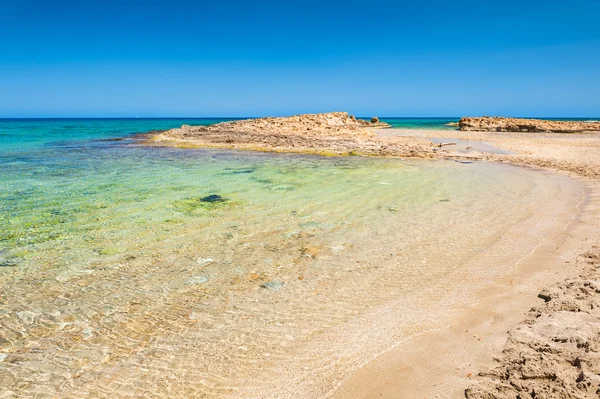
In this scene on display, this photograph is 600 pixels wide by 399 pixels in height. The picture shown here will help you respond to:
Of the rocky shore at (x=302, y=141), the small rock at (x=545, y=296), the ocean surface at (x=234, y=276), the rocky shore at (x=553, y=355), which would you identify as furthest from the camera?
the rocky shore at (x=302, y=141)

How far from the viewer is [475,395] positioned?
9.64 ft

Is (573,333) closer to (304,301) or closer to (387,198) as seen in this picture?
(304,301)

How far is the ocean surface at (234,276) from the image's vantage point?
3.44 m

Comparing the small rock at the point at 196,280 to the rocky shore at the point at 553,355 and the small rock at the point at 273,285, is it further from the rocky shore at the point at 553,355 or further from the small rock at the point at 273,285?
the rocky shore at the point at 553,355

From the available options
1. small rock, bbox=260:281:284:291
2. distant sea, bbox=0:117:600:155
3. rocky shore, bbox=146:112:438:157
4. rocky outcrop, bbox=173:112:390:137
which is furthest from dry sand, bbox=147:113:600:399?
distant sea, bbox=0:117:600:155

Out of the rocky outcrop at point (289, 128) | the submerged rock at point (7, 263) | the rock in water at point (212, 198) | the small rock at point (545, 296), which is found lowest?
the small rock at point (545, 296)

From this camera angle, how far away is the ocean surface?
3438 millimetres

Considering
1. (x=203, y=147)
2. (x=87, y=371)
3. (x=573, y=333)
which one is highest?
(x=203, y=147)

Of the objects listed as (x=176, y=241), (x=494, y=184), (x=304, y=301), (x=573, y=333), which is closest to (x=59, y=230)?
(x=176, y=241)

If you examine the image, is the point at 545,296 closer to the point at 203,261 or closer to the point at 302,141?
the point at 203,261

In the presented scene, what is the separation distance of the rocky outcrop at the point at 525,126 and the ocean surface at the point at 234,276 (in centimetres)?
3779

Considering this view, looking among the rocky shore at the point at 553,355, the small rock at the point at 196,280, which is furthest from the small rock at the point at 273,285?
the rocky shore at the point at 553,355

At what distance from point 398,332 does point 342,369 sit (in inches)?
33.8

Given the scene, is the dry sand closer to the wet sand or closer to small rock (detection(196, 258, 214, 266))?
the wet sand
